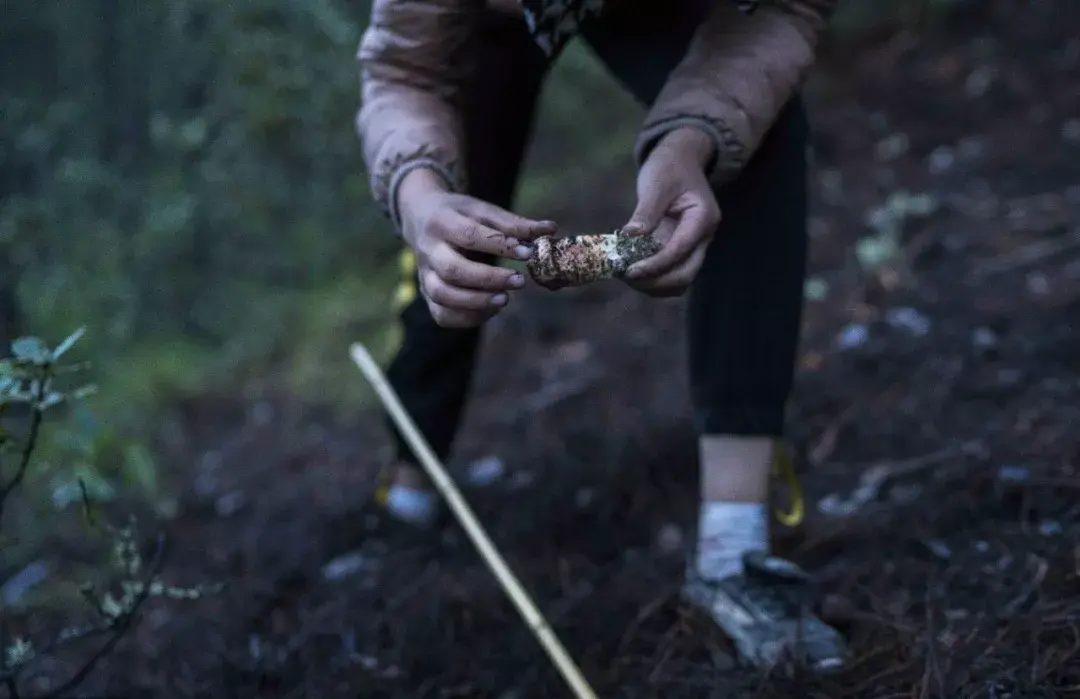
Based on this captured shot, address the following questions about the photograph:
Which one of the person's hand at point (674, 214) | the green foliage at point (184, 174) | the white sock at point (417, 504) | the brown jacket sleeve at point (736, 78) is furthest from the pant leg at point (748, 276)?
the green foliage at point (184, 174)

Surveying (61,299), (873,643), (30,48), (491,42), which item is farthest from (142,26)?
(873,643)

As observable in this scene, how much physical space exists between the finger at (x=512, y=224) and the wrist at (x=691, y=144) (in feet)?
0.71

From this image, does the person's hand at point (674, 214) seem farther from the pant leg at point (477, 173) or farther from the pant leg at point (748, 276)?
the pant leg at point (477, 173)

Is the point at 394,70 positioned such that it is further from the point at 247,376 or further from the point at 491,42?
the point at 247,376

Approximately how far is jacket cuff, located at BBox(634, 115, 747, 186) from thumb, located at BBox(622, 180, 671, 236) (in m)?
0.13

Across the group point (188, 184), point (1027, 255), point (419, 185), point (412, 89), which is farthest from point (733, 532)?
point (188, 184)

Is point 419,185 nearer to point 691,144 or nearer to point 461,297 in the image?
point 461,297

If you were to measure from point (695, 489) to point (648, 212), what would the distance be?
102cm

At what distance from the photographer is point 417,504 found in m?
2.25

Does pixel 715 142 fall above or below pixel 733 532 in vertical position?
above

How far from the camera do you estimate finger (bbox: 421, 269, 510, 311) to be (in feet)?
4.30

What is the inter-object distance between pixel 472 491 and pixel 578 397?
1.78ft

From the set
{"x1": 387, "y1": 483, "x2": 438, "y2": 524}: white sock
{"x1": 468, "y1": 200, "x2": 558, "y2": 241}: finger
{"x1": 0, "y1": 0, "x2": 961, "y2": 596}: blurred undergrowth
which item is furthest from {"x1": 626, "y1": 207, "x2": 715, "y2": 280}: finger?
{"x1": 0, "y1": 0, "x2": 961, "y2": 596}: blurred undergrowth

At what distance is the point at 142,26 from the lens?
408 cm
